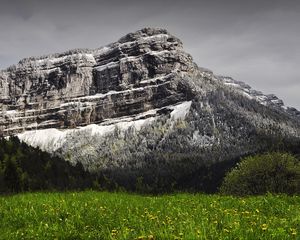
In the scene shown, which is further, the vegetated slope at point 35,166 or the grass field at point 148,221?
the vegetated slope at point 35,166

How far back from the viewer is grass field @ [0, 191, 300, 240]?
9633 mm

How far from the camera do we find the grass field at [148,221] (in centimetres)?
963

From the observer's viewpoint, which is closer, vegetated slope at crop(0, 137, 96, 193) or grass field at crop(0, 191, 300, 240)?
grass field at crop(0, 191, 300, 240)

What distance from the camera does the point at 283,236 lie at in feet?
29.6

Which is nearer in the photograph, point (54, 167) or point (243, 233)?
point (243, 233)

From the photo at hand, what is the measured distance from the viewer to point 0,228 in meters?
13.4

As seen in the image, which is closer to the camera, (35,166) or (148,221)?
(148,221)

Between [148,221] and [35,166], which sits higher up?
[35,166]

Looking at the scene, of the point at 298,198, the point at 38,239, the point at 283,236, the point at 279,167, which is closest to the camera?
the point at 283,236

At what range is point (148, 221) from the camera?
40.3 ft

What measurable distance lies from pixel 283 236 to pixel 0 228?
8150mm

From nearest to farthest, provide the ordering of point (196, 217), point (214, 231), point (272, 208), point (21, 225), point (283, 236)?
1. point (283, 236)
2. point (214, 231)
3. point (196, 217)
4. point (21, 225)
5. point (272, 208)

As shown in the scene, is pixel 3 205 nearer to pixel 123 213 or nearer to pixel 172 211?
pixel 123 213

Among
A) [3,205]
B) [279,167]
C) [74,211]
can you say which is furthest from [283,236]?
[279,167]
